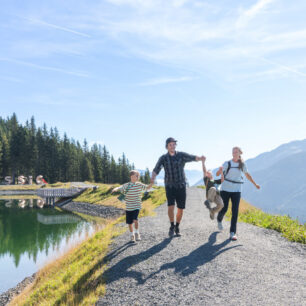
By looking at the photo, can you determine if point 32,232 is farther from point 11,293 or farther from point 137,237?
point 137,237

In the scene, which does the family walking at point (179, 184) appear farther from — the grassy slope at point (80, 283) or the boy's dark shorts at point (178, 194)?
the grassy slope at point (80, 283)

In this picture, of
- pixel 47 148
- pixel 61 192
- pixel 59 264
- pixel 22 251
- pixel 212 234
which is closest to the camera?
pixel 212 234

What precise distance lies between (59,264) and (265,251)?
7.24m

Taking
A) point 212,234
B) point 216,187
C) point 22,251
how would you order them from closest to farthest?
1. point 216,187
2. point 212,234
3. point 22,251

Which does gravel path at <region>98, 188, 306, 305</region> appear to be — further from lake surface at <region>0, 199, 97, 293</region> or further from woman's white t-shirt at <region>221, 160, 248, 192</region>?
lake surface at <region>0, 199, 97, 293</region>

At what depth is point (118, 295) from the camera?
529 cm

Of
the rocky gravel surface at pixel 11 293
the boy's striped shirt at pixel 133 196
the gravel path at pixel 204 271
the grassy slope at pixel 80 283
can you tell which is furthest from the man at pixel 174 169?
the rocky gravel surface at pixel 11 293

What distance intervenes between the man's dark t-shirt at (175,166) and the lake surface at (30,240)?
23.4ft

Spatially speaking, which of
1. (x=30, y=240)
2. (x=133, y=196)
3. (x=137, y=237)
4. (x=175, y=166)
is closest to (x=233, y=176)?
(x=175, y=166)

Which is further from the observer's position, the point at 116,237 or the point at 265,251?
the point at 116,237

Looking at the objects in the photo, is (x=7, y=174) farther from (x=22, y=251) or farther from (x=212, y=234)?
(x=212, y=234)

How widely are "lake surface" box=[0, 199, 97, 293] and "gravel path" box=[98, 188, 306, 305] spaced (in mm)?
6475

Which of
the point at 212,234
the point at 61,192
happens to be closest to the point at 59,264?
the point at 212,234

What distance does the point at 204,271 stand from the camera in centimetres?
595
